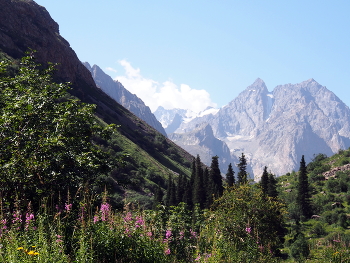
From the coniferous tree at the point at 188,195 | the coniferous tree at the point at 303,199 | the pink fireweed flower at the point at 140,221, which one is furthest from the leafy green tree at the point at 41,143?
the coniferous tree at the point at 188,195

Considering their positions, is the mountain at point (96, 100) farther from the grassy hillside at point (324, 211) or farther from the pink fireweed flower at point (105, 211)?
the pink fireweed flower at point (105, 211)

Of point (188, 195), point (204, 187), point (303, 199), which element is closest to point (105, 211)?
point (303, 199)

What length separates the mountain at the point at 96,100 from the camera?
119 metres

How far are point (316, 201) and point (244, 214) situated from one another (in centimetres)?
3996

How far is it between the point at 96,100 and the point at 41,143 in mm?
164408

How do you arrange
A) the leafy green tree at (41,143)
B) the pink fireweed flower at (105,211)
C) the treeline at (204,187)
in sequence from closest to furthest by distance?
A: the pink fireweed flower at (105,211) → the leafy green tree at (41,143) → the treeline at (204,187)

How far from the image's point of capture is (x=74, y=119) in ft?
48.2

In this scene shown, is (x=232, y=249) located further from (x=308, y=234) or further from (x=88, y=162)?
(x=308, y=234)

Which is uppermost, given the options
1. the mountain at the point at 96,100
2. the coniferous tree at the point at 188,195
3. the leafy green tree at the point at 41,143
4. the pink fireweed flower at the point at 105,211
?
the mountain at the point at 96,100

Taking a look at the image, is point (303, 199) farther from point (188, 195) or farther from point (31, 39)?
point (31, 39)

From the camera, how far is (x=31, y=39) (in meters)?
154

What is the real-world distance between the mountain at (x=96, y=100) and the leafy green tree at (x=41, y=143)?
86.5 m

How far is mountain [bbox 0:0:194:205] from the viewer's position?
11888cm

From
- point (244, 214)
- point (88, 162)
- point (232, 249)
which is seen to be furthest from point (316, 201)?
point (88, 162)
